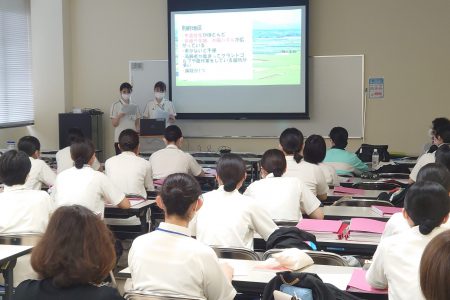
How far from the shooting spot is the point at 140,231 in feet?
15.7

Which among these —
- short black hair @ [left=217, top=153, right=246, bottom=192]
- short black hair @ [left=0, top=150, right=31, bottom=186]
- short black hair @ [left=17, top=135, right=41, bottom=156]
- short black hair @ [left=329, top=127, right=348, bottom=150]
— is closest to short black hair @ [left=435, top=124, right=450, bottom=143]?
short black hair @ [left=329, top=127, right=348, bottom=150]

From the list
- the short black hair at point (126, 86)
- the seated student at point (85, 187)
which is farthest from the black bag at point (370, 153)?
the seated student at point (85, 187)

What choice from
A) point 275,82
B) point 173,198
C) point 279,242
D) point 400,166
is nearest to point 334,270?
point 279,242

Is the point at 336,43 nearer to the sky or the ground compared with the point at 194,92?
nearer to the sky

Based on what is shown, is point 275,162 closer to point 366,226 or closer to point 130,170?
point 366,226

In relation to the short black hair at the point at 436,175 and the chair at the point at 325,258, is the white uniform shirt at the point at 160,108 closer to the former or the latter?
the short black hair at the point at 436,175

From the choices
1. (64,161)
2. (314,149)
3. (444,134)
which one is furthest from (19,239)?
(444,134)

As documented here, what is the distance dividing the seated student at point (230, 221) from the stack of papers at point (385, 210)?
0.99 m

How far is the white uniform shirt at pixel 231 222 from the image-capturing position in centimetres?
317

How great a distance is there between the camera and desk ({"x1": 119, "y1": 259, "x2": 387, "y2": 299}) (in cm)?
245

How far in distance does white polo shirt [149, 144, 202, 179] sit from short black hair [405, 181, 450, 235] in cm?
377

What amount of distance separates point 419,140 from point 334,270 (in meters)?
6.41

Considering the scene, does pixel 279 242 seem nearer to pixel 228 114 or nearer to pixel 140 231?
pixel 140 231

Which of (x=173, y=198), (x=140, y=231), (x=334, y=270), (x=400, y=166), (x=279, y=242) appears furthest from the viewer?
(x=400, y=166)
